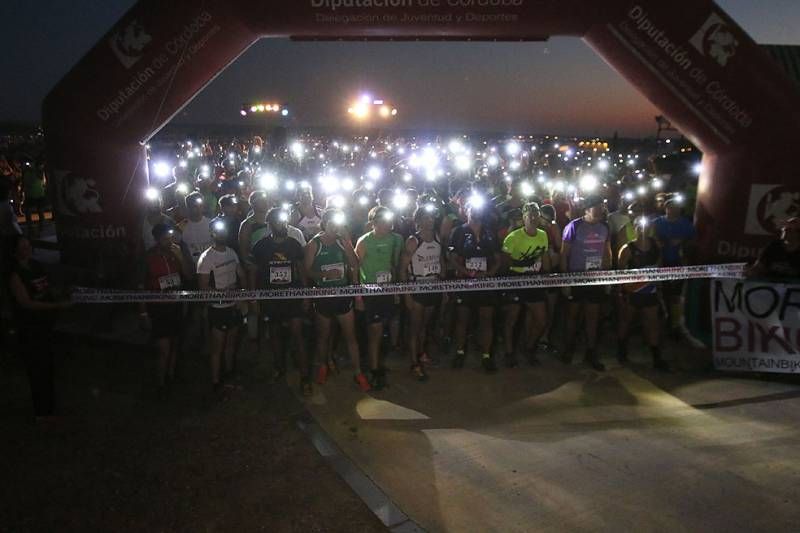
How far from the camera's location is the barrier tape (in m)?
5.71

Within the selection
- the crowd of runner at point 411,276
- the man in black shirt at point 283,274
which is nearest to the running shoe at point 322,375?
the crowd of runner at point 411,276

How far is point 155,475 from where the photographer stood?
4.49 meters

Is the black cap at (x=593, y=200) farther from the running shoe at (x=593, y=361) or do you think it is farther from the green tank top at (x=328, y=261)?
the green tank top at (x=328, y=261)

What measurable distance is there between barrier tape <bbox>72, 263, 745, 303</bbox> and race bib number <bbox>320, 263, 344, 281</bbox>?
0.20 m

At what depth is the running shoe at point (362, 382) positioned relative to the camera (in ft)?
20.2

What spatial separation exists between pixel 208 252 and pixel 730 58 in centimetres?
635

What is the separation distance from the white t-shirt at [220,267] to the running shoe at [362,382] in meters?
1.60

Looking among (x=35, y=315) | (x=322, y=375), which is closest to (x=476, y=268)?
(x=322, y=375)

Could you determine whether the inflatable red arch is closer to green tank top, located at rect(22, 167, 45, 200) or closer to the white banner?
the white banner

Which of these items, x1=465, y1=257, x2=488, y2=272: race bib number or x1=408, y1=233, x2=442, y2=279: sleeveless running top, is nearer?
x1=408, y1=233, x2=442, y2=279: sleeveless running top

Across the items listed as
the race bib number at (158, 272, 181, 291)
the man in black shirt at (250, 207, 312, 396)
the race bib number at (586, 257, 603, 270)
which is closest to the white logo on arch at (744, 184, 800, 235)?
the race bib number at (586, 257, 603, 270)

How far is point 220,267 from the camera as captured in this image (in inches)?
234

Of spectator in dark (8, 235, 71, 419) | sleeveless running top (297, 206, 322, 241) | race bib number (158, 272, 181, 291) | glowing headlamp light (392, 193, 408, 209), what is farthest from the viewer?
glowing headlamp light (392, 193, 408, 209)

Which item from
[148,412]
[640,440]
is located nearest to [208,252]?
[148,412]
